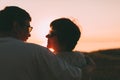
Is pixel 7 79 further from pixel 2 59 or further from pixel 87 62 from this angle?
pixel 87 62

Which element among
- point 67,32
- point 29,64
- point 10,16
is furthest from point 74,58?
point 29,64

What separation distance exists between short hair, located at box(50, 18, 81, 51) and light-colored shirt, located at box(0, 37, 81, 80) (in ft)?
5.41

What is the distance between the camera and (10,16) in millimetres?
3854

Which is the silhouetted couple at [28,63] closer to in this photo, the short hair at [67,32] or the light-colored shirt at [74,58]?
the light-colored shirt at [74,58]

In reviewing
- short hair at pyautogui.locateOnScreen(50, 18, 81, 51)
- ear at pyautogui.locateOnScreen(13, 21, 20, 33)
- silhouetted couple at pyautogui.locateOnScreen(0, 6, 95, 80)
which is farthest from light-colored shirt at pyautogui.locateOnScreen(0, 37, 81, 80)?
short hair at pyautogui.locateOnScreen(50, 18, 81, 51)

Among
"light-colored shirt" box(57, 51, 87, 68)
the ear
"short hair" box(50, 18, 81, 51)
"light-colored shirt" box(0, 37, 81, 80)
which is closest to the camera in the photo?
"light-colored shirt" box(0, 37, 81, 80)

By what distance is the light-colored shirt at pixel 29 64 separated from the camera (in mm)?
3484

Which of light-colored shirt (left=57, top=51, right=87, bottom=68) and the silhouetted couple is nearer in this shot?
the silhouetted couple

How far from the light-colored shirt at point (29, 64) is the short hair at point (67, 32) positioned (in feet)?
5.41

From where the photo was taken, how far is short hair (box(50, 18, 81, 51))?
17.0 feet

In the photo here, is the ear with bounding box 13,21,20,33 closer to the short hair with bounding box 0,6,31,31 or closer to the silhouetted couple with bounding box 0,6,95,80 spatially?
the short hair with bounding box 0,6,31,31

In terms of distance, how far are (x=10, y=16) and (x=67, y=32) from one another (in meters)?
1.47

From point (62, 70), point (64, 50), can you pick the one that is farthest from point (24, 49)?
point (64, 50)

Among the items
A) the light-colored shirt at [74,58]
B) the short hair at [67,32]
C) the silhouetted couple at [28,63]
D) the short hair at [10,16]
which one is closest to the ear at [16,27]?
the short hair at [10,16]
